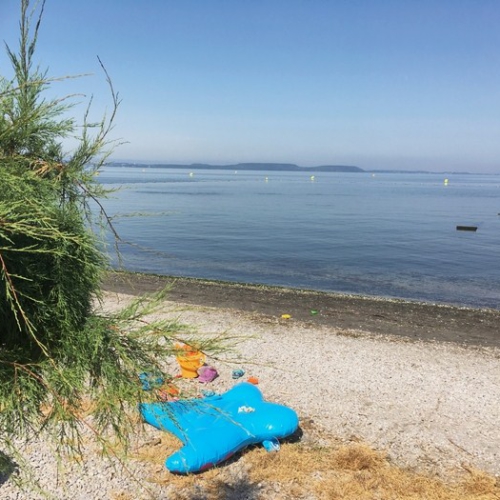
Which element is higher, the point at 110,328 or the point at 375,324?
the point at 110,328

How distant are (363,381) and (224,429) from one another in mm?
4706

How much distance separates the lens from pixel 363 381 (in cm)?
1072

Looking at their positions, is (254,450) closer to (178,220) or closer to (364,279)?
(364,279)

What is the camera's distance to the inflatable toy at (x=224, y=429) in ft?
22.3

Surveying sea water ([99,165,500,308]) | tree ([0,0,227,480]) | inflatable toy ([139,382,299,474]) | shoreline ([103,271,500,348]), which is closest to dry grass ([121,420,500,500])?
inflatable toy ([139,382,299,474])

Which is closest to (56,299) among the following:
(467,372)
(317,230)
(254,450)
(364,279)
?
(254,450)

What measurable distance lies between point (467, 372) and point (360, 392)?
3551 mm

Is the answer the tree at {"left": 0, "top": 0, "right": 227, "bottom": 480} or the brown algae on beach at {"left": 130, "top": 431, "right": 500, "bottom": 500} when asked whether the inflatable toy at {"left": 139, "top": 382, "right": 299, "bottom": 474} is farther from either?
the tree at {"left": 0, "top": 0, "right": 227, "bottom": 480}

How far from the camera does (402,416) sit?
9047mm

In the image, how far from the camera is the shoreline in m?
15.8

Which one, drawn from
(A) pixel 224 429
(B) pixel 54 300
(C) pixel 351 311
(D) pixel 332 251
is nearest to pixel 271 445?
(A) pixel 224 429

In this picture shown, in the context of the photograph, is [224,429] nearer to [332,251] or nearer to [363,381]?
[363,381]

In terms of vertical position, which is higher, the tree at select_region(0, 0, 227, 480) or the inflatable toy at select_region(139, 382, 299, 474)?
the tree at select_region(0, 0, 227, 480)

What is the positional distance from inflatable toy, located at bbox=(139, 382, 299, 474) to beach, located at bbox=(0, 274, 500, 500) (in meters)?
0.30
